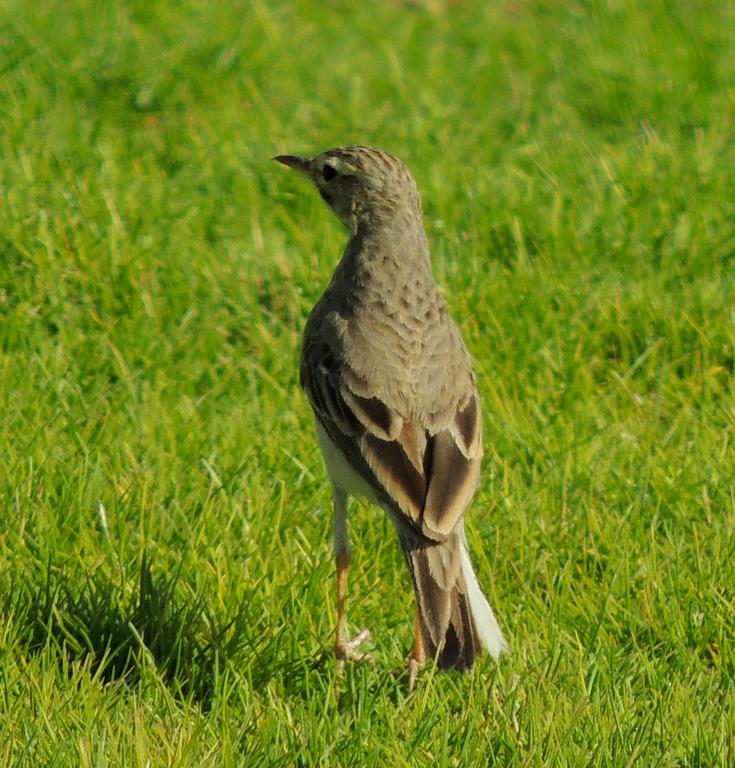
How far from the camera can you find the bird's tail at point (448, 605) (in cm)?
532

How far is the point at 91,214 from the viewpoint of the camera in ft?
28.5

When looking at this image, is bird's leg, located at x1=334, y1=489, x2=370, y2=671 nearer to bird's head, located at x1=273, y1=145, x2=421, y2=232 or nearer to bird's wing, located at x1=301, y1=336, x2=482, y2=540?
bird's wing, located at x1=301, y1=336, x2=482, y2=540

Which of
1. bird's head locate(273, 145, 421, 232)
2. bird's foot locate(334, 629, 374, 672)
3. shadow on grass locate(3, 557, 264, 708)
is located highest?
bird's head locate(273, 145, 421, 232)

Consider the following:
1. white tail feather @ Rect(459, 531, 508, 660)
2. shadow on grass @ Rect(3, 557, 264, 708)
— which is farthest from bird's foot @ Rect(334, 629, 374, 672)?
white tail feather @ Rect(459, 531, 508, 660)

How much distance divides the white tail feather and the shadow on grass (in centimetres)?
81

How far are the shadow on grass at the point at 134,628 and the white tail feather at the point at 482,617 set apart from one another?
0.81 m

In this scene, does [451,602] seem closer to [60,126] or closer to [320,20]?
[60,126]

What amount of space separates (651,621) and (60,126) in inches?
208

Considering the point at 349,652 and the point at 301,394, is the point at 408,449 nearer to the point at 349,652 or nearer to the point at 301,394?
the point at 349,652

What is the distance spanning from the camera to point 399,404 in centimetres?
573

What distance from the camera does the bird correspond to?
17.9 ft

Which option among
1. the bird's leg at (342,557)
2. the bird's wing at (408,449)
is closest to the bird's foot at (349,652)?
the bird's leg at (342,557)

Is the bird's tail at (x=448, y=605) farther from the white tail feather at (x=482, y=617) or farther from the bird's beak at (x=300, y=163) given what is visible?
the bird's beak at (x=300, y=163)

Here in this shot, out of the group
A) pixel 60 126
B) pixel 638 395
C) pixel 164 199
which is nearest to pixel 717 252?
pixel 638 395
